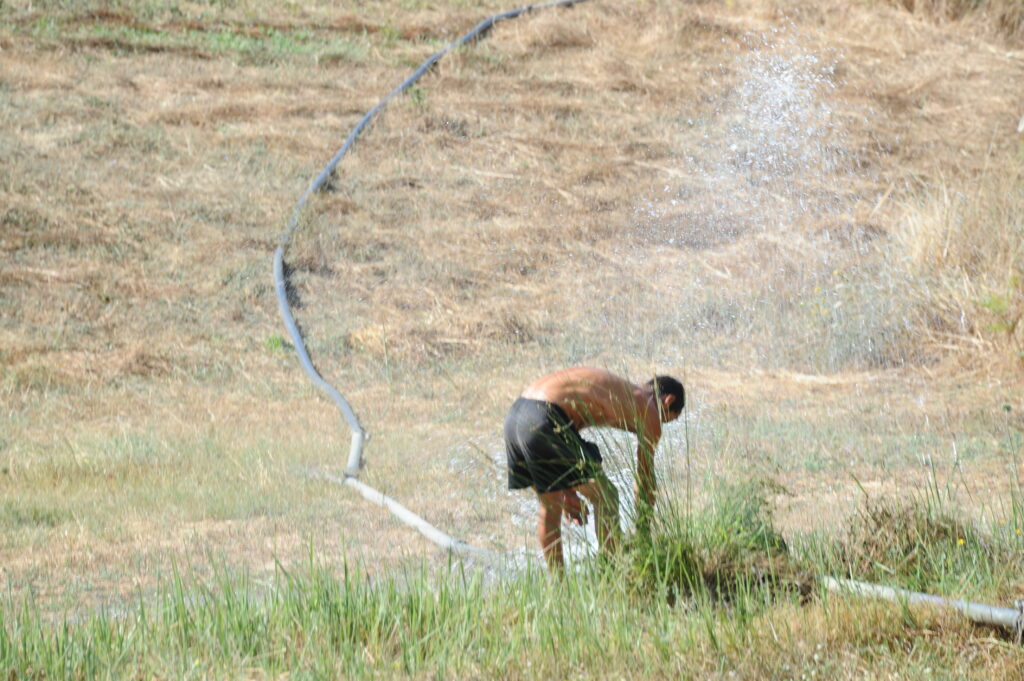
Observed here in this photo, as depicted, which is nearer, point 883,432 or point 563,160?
point 883,432

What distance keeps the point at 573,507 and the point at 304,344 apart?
578cm

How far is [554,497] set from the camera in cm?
487

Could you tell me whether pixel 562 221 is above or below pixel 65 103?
below

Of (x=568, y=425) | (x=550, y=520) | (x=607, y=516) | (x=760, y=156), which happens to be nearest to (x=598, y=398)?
(x=568, y=425)

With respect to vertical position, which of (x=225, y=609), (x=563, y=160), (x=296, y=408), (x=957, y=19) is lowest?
(x=296, y=408)

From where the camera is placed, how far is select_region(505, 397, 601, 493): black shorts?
15.6 ft

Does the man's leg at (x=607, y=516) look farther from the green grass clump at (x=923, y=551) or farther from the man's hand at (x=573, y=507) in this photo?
the green grass clump at (x=923, y=551)

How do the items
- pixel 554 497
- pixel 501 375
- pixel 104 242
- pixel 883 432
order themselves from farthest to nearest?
1. pixel 104 242
2. pixel 501 375
3. pixel 883 432
4. pixel 554 497

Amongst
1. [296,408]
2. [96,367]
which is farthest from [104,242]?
[296,408]

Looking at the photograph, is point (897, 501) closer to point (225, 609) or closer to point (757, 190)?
point (225, 609)

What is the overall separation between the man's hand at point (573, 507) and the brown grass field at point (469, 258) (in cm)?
38

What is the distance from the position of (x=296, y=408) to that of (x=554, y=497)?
4322mm

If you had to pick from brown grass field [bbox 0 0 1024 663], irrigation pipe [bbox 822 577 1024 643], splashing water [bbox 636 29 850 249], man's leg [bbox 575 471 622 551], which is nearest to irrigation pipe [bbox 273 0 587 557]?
brown grass field [bbox 0 0 1024 663]

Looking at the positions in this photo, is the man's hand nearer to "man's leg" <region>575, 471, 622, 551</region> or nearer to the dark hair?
"man's leg" <region>575, 471, 622, 551</region>
